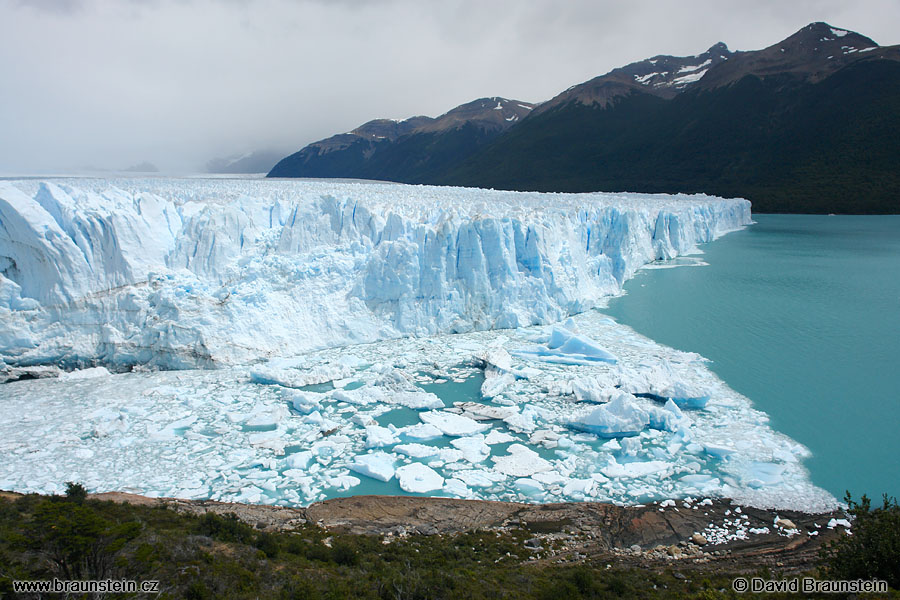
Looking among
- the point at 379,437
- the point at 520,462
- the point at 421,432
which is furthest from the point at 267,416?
the point at 520,462

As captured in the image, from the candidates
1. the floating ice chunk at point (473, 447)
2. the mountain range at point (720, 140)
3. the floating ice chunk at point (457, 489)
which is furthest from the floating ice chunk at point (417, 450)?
the mountain range at point (720, 140)

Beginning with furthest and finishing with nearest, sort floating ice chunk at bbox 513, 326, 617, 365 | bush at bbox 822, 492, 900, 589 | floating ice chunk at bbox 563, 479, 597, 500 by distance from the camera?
floating ice chunk at bbox 513, 326, 617, 365 < floating ice chunk at bbox 563, 479, 597, 500 < bush at bbox 822, 492, 900, 589

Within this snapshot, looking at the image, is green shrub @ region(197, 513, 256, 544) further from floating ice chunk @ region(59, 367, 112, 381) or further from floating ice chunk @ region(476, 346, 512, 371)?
floating ice chunk @ region(59, 367, 112, 381)

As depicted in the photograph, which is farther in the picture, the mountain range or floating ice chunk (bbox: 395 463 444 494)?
the mountain range

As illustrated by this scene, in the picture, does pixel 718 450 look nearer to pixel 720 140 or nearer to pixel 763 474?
pixel 763 474

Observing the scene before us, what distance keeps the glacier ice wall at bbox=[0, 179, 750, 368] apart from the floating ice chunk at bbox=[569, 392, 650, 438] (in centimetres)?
564

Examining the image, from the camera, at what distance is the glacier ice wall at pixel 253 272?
421 inches

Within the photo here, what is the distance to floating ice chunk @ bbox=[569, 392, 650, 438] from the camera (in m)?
7.96

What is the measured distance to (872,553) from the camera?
4.05m

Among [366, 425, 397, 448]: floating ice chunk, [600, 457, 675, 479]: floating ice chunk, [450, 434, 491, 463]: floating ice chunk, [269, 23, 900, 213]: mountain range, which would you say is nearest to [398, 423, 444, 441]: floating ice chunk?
[366, 425, 397, 448]: floating ice chunk

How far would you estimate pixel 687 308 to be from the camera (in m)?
15.8

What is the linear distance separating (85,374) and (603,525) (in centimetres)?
1007

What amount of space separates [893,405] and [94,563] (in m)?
11.6

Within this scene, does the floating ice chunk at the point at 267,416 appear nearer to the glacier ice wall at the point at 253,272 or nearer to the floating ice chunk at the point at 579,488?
the glacier ice wall at the point at 253,272
